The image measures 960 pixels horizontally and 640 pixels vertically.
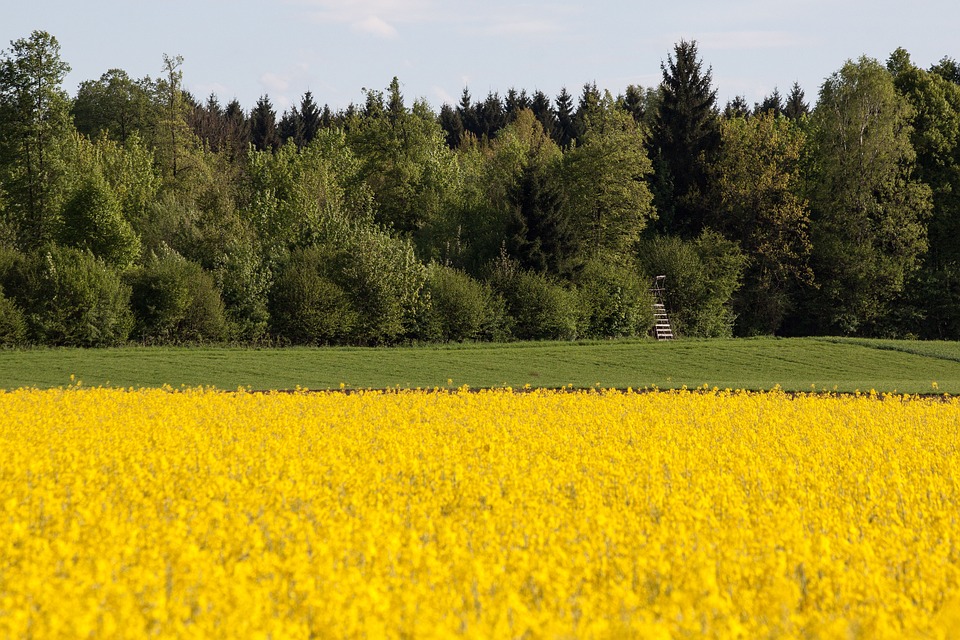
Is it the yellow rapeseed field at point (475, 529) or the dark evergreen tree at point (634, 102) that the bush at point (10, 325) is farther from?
the dark evergreen tree at point (634, 102)

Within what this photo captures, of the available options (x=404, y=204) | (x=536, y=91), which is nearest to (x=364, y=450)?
(x=404, y=204)

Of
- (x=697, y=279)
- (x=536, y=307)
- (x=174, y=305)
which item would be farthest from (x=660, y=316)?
(x=174, y=305)

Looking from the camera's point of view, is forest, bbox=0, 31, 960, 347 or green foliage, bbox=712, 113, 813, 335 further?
green foliage, bbox=712, 113, 813, 335

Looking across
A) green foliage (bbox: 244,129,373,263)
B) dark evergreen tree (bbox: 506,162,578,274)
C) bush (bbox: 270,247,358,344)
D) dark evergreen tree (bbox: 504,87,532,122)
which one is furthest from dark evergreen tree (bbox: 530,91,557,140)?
bush (bbox: 270,247,358,344)

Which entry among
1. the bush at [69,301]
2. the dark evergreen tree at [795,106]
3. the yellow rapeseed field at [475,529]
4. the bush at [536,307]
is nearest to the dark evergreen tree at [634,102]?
the dark evergreen tree at [795,106]

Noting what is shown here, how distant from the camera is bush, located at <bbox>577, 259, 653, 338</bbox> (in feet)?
174

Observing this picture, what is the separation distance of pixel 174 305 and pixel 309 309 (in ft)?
18.2

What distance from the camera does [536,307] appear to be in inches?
1973

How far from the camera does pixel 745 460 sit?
1420 centimetres

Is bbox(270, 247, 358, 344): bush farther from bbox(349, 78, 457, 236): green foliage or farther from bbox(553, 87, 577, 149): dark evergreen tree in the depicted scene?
bbox(553, 87, 577, 149): dark evergreen tree

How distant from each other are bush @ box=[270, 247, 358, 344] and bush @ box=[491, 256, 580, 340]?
7974 mm

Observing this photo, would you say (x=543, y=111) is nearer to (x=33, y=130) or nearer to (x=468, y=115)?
(x=468, y=115)

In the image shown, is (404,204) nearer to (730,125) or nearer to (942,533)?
(730,125)

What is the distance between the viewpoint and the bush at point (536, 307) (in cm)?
4991
